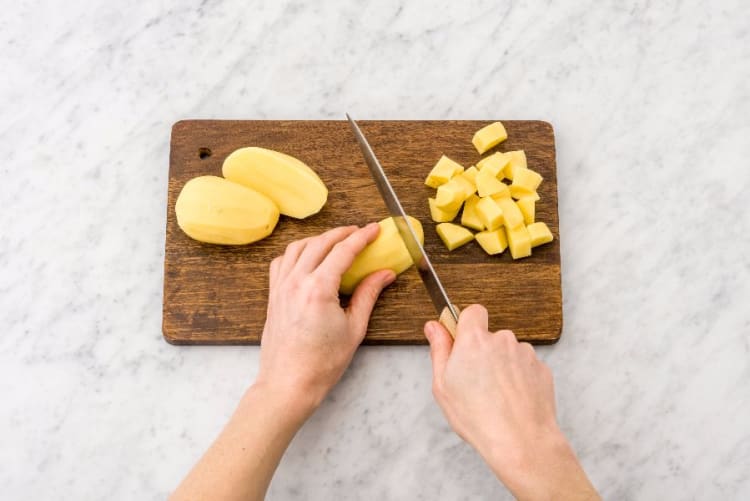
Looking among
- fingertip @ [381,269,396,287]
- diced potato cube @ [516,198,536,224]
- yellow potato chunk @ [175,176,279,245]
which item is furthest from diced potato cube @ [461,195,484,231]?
yellow potato chunk @ [175,176,279,245]

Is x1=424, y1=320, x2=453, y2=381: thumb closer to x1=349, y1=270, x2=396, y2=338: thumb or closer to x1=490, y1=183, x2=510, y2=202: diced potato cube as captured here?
x1=349, y1=270, x2=396, y2=338: thumb

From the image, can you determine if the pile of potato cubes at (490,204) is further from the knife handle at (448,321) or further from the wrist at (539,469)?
the wrist at (539,469)

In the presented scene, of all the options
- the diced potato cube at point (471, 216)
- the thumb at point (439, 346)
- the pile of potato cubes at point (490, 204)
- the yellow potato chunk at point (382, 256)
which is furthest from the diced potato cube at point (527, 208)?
the thumb at point (439, 346)

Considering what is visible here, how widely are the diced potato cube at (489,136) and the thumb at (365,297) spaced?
406mm

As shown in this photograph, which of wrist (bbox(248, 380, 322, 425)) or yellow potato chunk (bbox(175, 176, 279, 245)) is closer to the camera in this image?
wrist (bbox(248, 380, 322, 425))

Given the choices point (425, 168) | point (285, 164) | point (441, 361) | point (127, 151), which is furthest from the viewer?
point (127, 151)

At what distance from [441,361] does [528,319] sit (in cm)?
33

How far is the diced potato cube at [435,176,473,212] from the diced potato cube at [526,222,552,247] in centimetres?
18

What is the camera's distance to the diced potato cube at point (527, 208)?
1.81m

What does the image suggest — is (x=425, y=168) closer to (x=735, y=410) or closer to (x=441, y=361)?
(x=441, y=361)

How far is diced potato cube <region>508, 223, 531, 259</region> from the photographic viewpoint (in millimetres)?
1774

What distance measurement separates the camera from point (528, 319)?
1.79 metres

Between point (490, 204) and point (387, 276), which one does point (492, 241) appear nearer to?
point (490, 204)

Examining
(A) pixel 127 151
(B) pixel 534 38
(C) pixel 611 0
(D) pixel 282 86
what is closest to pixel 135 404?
(A) pixel 127 151
